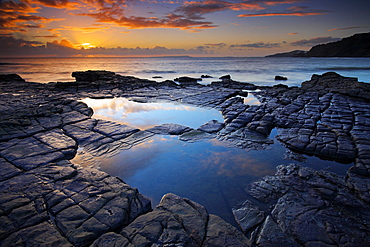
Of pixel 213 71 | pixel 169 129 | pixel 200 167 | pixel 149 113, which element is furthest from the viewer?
pixel 213 71

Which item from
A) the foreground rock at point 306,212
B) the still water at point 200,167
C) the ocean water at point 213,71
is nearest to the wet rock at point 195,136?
the still water at point 200,167

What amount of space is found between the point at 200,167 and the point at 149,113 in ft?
17.8

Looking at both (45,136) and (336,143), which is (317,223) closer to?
(336,143)

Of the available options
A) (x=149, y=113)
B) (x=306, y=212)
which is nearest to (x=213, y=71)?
(x=149, y=113)

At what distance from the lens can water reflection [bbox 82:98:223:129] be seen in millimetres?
8453

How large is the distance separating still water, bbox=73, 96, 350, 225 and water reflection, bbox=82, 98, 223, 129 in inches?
72.8

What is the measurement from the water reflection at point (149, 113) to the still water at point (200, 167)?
72.8 inches

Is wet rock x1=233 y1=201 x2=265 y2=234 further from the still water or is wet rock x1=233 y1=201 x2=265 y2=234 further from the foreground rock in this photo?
the still water

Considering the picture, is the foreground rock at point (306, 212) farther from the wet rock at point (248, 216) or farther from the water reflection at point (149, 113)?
the water reflection at point (149, 113)

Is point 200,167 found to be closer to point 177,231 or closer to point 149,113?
point 177,231

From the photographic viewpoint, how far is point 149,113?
384 inches

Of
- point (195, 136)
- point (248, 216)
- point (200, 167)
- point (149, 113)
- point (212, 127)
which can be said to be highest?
point (149, 113)

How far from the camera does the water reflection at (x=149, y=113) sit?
845cm

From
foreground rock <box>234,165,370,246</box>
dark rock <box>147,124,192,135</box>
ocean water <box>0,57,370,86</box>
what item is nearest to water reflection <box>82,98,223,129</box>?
dark rock <box>147,124,192,135</box>
